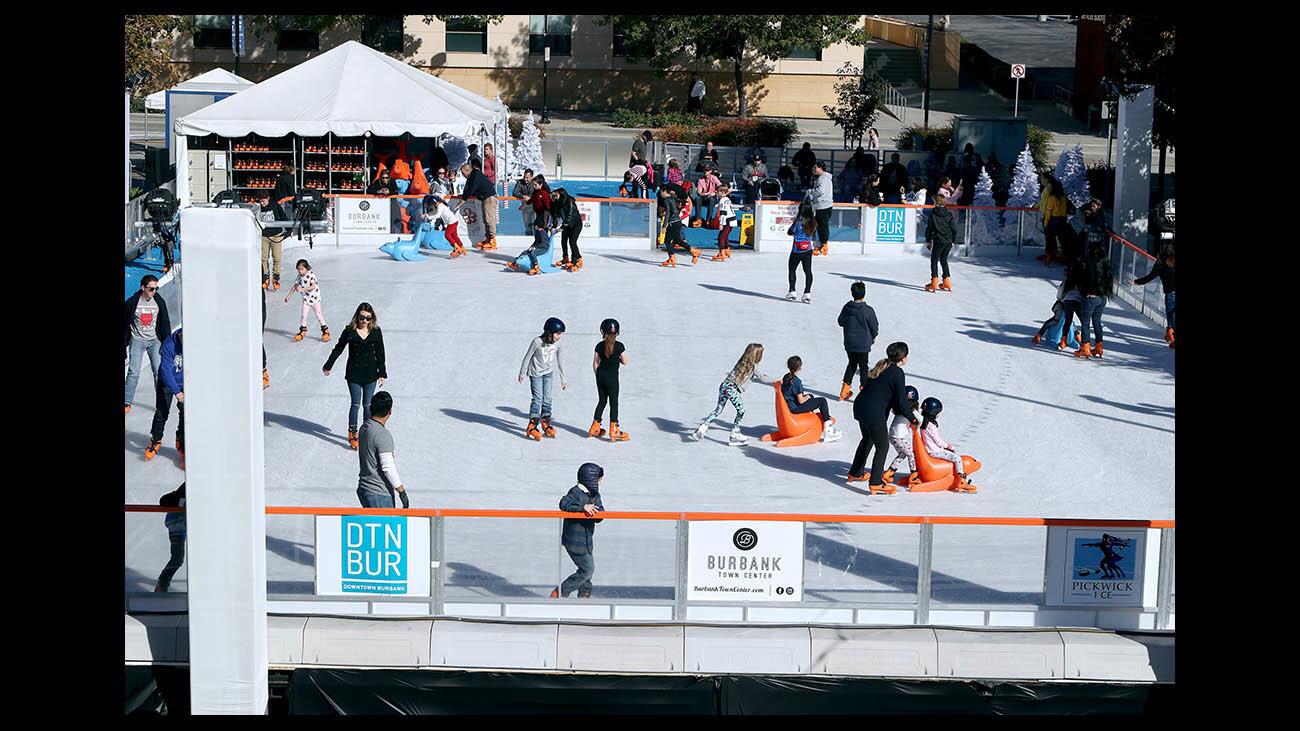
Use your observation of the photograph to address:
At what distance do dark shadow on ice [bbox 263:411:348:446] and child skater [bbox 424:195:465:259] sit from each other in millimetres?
8043

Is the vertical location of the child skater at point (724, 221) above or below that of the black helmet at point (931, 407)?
above

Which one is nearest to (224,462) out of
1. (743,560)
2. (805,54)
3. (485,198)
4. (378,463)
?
(378,463)

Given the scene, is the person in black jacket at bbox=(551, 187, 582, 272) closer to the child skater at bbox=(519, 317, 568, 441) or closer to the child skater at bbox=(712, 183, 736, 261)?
the child skater at bbox=(712, 183, 736, 261)

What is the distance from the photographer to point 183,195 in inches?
1069

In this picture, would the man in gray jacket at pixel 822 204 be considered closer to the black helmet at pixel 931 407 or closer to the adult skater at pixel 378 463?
the black helmet at pixel 931 407

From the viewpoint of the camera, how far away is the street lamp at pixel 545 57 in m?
43.5

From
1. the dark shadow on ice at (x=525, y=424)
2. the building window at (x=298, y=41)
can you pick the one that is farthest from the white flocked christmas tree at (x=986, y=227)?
the building window at (x=298, y=41)

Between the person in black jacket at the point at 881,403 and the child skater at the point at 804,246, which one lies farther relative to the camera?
the child skater at the point at 804,246

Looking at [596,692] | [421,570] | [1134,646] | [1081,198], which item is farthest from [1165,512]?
[1081,198]

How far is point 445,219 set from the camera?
78.4ft

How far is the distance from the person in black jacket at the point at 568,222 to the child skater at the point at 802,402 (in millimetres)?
7351
